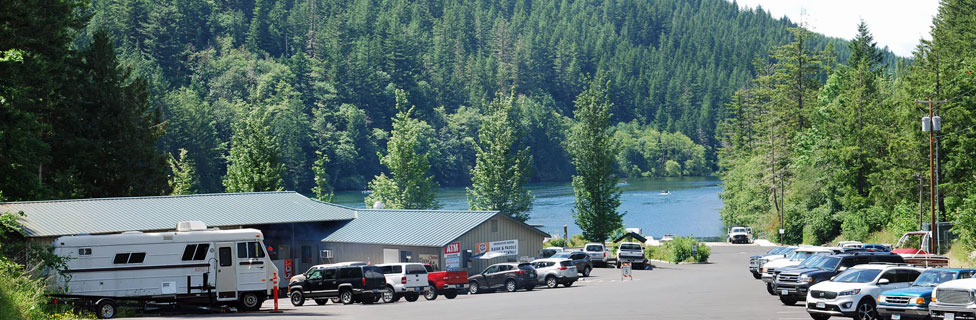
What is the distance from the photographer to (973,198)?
48594 millimetres

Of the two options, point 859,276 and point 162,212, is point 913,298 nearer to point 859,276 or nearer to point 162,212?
point 859,276

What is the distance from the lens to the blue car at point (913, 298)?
2111 cm

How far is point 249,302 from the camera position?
27.8m

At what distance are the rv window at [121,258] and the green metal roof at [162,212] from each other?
24.7ft

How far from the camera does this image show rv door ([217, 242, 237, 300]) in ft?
89.7

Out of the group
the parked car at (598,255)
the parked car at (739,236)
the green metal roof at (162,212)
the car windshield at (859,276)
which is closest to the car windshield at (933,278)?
the car windshield at (859,276)

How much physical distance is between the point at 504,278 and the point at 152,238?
16.4m

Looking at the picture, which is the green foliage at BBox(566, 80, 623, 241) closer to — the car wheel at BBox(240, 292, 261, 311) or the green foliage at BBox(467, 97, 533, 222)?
the green foliage at BBox(467, 97, 533, 222)

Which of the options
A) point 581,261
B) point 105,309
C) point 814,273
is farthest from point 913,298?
point 581,261

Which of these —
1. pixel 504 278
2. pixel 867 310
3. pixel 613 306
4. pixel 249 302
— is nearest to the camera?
pixel 867 310

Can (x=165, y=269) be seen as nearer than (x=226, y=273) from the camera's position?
Yes

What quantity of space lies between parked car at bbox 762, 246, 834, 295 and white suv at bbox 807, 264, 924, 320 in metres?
6.96

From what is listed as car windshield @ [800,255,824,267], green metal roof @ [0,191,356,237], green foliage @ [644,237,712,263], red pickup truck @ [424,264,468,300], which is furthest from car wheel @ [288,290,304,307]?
green foliage @ [644,237,712,263]

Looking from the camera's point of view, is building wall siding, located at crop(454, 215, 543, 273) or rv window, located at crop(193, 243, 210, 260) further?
building wall siding, located at crop(454, 215, 543, 273)
